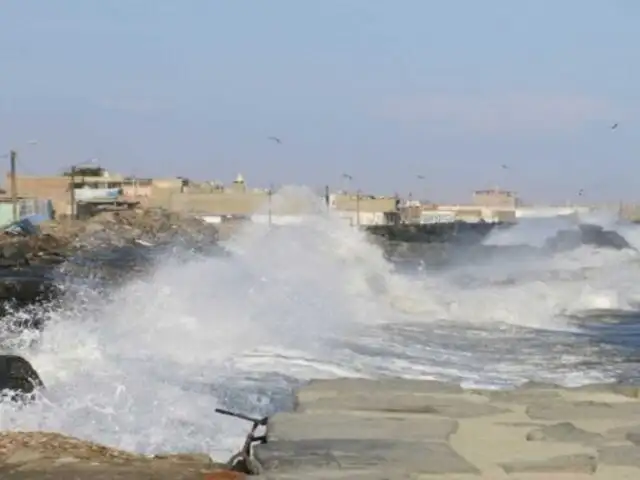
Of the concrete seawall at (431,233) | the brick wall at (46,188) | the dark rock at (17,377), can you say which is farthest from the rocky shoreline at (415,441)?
the brick wall at (46,188)

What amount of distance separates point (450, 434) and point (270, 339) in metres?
9.61

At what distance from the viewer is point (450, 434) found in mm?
3865

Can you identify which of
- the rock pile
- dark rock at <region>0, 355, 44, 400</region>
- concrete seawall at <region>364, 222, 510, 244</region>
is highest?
→ dark rock at <region>0, 355, 44, 400</region>

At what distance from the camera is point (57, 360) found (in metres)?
10.4

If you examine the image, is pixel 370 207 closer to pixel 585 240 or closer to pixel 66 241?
pixel 585 240

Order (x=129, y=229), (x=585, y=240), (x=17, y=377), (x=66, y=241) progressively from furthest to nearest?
(x=585, y=240), (x=129, y=229), (x=66, y=241), (x=17, y=377)

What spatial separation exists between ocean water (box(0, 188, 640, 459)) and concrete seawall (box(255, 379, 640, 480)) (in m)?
2.19

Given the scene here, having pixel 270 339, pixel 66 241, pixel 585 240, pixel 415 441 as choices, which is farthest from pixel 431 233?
pixel 415 441

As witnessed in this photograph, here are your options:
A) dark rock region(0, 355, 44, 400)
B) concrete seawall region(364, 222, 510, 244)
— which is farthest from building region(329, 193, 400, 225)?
dark rock region(0, 355, 44, 400)

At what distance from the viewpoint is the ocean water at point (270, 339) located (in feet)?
25.7

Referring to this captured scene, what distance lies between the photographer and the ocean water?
A: 7824 mm

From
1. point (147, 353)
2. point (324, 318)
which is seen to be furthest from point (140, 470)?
point (324, 318)

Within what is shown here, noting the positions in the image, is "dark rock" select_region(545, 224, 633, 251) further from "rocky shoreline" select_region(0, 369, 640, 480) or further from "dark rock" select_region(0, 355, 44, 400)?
"rocky shoreline" select_region(0, 369, 640, 480)

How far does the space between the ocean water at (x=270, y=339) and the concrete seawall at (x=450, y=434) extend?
2.19m
